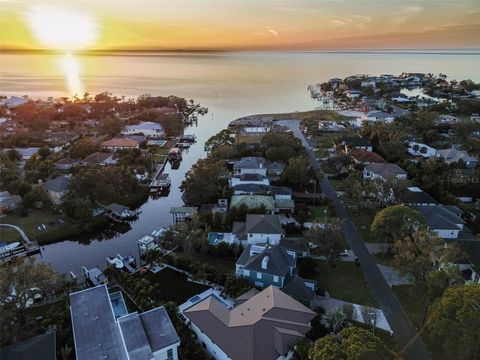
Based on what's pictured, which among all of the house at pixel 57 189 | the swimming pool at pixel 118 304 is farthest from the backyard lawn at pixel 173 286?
the house at pixel 57 189

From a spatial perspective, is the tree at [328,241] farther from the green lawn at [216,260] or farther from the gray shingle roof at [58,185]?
the gray shingle roof at [58,185]

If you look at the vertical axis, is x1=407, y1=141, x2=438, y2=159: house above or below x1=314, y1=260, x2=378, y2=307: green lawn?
above

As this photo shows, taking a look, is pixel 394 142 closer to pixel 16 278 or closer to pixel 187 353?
pixel 187 353

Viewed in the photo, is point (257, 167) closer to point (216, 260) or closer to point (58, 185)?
point (216, 260)

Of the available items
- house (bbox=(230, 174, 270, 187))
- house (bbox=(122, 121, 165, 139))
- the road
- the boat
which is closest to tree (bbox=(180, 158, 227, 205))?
house (bbox=(230, 174, 270, 187))

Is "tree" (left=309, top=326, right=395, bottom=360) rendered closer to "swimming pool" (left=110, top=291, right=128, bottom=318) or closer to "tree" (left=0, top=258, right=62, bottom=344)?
"swimming pool" (left=110, top=291, right=128, bottom=318)

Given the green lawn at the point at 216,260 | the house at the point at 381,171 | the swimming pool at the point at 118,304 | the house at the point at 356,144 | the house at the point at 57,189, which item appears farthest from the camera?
the house at the point at 356,144

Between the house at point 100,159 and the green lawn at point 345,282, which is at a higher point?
the house at point 100,159
